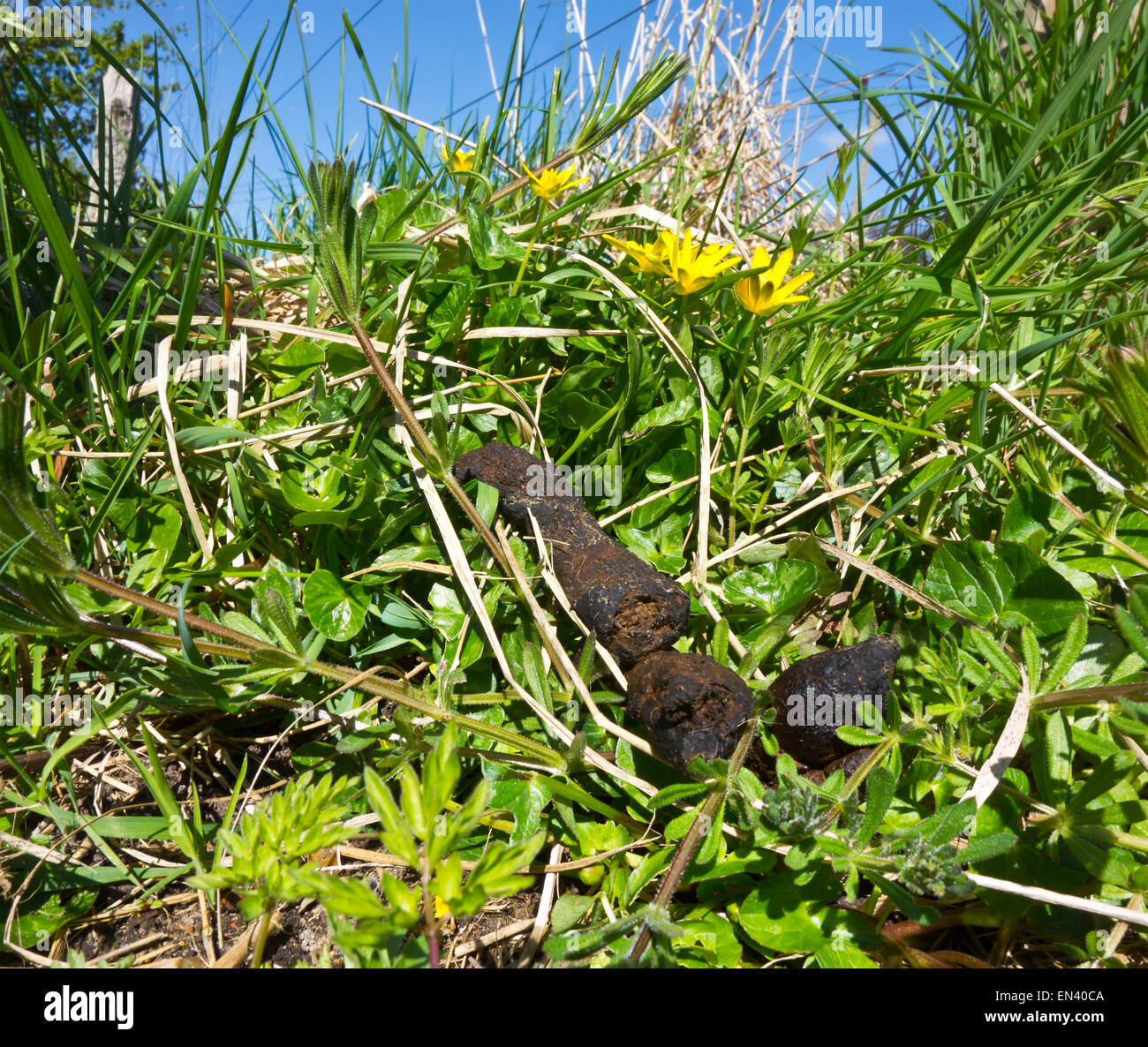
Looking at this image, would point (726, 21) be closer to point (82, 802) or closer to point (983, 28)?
point (983, 28)

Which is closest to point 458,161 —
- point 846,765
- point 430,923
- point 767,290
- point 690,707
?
point 767,290

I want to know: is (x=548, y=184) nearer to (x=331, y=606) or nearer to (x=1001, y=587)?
(x=331, y=606)

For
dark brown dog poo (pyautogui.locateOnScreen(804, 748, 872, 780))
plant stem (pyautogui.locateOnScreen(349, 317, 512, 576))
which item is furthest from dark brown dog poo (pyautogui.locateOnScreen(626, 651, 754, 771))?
plant stem (pyautogui.locateOnScreen(349, 317, 512, 576))

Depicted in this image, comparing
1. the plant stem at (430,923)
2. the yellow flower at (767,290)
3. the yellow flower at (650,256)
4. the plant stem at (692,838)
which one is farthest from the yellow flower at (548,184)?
the plant stem at (430,923)

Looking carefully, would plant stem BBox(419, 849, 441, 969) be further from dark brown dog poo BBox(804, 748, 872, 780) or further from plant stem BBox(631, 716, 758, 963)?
dark brown dog poo BBox(804, 748, 872, 780)
